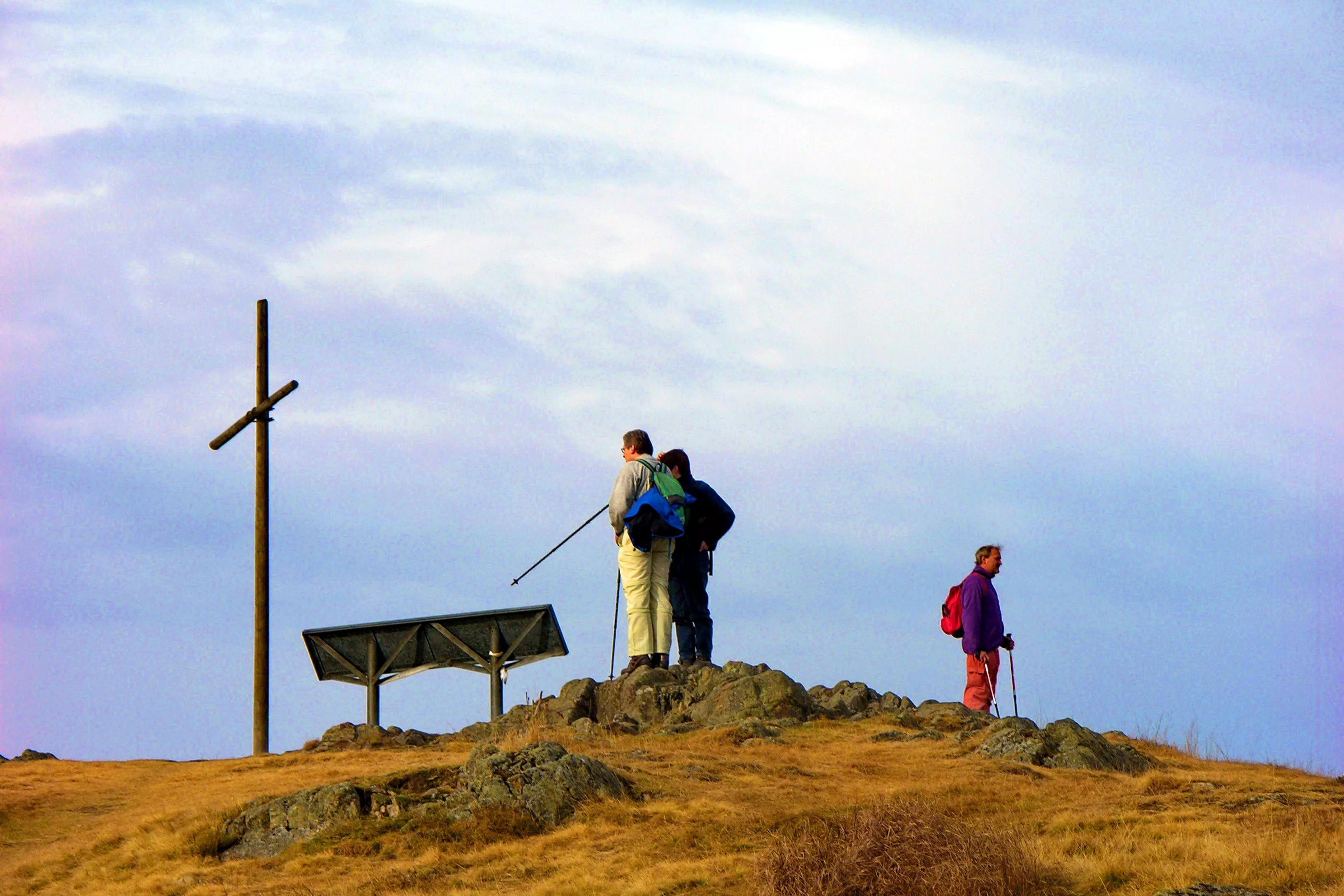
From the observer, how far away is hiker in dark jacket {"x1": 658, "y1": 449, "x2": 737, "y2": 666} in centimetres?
1794

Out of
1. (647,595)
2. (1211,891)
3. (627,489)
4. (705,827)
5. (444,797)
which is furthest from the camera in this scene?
(647,595)

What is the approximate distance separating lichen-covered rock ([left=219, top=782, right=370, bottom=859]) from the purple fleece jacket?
714 cm

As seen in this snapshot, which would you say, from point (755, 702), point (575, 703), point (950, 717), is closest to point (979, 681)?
point (950, 717)

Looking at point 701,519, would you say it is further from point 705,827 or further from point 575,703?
point 705,827

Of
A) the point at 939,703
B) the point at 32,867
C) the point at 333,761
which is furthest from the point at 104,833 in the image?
the point at 939,703

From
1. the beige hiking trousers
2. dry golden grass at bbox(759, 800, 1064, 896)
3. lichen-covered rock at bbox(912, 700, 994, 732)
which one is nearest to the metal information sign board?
the beige hiking trousers

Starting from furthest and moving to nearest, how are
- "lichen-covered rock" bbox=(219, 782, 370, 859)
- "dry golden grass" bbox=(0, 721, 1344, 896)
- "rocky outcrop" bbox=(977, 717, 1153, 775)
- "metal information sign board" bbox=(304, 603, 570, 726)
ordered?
"metal information sign board" bbox=(304, 603, 570, 726)
"rocky outcrop" bbox=(977, 717, 1153, 775)
"lichen-covered rock" bbox=(219, 782, 370, 859)
"dry golden grass" bbox=(0, 721, 1344, 896)

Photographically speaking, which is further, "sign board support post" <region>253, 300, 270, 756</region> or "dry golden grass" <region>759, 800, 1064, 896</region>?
"sign board support post" <region>253, 300, 270, 756</region>

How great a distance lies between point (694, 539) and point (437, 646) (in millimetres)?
4054

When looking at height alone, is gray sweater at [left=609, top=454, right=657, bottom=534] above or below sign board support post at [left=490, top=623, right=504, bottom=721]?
above

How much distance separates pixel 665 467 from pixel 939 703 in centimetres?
468

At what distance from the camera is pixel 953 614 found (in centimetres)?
1730

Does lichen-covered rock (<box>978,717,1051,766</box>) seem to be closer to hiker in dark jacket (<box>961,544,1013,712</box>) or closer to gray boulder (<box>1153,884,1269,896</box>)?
hiker in dark jacket (<box>961,544,1013,712</box>)

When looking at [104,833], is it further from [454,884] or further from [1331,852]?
[1331,852]
